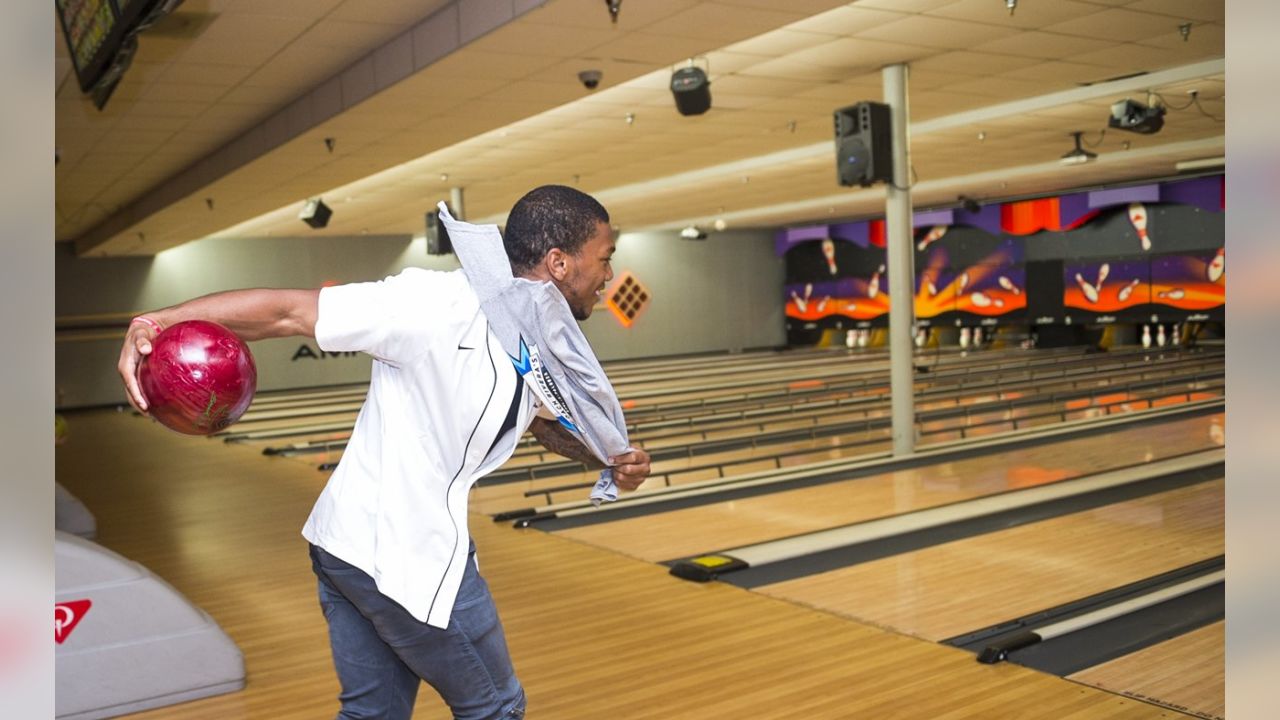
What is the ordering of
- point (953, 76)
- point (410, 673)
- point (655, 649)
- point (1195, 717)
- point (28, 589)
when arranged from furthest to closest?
1. point (953, 76)
2. point (655, 649)
3. point (1195, 717)
4. point (410, 673)
5. point (28, 589)

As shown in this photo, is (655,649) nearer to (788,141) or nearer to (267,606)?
(267,606)

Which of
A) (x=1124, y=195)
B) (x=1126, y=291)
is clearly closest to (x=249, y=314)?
(x=1124, y=195)

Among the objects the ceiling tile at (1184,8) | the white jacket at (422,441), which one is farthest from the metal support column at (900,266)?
the white jacket at (422,441)

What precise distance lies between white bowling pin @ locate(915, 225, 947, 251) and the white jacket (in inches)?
785

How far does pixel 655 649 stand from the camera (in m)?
3.95

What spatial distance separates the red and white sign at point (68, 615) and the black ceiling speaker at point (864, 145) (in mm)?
5776

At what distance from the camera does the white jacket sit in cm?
169

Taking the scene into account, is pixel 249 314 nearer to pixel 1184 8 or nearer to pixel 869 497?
pixel 869 497

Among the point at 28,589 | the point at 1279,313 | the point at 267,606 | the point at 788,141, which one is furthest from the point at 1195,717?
the point at 788,141

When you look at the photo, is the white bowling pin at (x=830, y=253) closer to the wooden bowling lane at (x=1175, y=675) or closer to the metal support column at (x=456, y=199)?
the metal support column at (x=456, y=199)

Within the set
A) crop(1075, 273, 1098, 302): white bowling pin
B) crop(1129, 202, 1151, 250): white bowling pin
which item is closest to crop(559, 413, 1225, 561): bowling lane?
crop(1129, 202, 1151, 250): white bowling pin

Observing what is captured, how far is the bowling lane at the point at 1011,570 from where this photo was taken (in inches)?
168

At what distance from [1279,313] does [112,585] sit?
3.48m

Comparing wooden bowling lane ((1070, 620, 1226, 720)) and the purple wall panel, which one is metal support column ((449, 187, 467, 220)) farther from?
wooden bowling lane ((1070, 620, 1226, 720))
